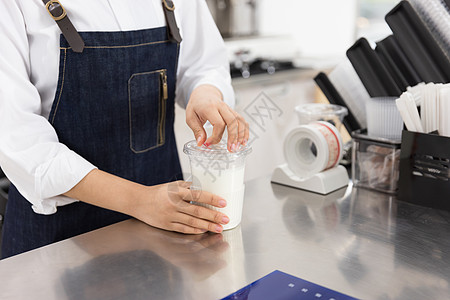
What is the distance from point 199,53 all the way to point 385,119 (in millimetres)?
562

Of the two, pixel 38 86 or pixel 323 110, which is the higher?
pixel 38 86

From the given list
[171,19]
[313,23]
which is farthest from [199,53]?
[313,23]

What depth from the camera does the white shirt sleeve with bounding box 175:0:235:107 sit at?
1460 mm

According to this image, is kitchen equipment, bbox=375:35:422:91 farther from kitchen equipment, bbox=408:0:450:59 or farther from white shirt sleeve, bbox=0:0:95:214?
white shirt sleeve, bbox=0:0:95:214

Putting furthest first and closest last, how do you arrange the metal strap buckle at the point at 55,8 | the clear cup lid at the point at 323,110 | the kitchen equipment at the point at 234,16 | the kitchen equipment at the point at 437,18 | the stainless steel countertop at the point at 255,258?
1. the kitchen equipment at the point at 234,16
2. the clear cup lid at the point at 323,110
3. the kitchen equipment at the point at 437,18
4. the metal strap buckle at the point at 55,8
5. the stainless steel countertop at the point at 255,258

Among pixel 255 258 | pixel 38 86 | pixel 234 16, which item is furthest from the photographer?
pixel 234 16

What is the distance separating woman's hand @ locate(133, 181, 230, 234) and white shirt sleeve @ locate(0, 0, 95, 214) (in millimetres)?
145

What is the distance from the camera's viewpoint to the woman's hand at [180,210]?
103cm

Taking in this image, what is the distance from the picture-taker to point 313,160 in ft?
4.41

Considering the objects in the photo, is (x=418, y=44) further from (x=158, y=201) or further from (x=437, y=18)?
(x=158, y=201)

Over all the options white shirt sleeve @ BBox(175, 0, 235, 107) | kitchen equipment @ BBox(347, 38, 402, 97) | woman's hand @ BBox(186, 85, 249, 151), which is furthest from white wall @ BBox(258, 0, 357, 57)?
woman's hand @ BBox(186, 85, 249, 151)

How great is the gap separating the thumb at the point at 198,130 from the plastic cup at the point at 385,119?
0.45m

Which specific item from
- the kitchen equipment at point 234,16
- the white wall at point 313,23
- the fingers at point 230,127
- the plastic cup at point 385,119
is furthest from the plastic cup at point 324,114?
the white wall at point 313,23

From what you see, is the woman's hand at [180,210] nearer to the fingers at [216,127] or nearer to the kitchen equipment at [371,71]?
the fingers at [216,127]
